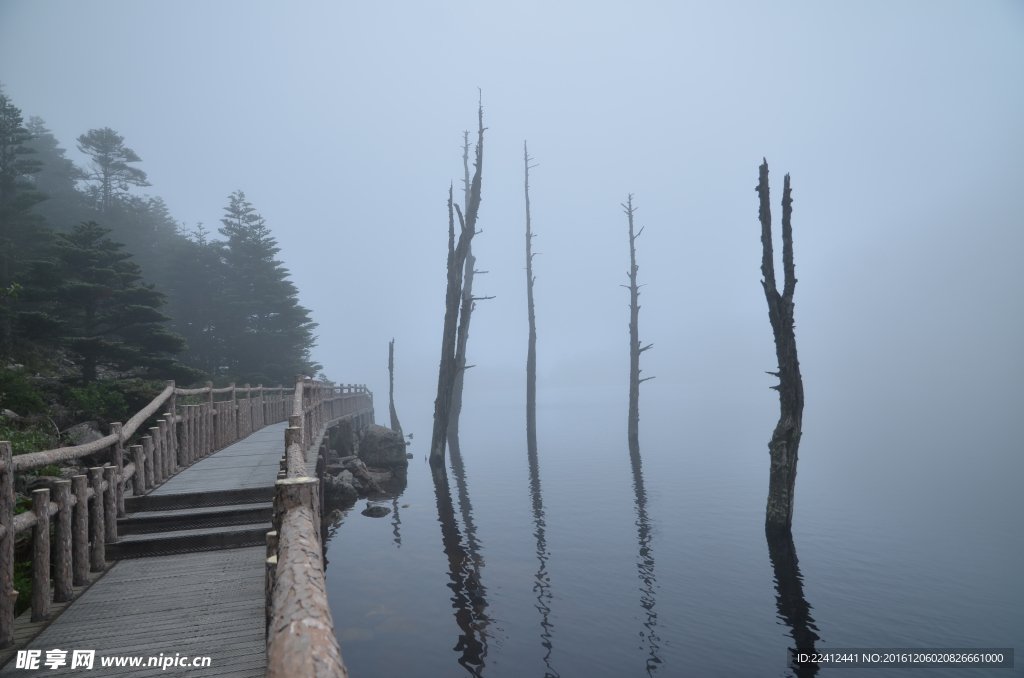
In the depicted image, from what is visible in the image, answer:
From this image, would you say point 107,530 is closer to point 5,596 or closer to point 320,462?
point 5,596

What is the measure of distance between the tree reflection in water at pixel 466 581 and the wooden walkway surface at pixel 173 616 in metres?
3.11

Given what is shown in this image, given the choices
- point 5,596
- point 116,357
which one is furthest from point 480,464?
point 5,596

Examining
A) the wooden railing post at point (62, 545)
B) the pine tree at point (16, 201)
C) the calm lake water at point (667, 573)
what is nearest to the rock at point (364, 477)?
the calm lake water at point (667, 573)

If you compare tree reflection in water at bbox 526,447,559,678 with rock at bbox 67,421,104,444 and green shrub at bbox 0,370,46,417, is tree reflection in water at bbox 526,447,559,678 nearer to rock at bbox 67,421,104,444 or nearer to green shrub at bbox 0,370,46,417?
rock at bbox 67,421,104,444

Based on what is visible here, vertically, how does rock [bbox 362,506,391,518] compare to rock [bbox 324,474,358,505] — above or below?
below

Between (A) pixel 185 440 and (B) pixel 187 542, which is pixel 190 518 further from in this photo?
(A) pixel 185 440

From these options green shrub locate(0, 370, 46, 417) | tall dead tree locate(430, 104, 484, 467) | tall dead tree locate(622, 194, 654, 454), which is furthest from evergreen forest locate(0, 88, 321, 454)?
tall dead tree locate(622, 194, 654, 454)

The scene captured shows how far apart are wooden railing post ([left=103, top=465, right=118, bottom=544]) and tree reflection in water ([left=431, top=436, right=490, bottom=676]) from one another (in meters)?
4.70

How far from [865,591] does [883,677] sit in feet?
9.39

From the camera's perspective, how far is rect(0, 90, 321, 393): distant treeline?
66.9ft

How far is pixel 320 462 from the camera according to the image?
1220 centimetres

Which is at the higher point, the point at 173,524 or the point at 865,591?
the point at 173,524

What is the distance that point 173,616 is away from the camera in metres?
5.00

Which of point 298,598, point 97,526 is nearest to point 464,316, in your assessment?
point 97,526
